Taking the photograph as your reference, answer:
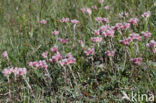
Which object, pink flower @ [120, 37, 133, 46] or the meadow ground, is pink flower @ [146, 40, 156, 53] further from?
pink flower @ [120, 37, 133, 46]

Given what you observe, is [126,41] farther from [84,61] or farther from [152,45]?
[84,61]

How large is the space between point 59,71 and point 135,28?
88 cm

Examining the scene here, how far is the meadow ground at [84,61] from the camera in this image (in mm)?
2148

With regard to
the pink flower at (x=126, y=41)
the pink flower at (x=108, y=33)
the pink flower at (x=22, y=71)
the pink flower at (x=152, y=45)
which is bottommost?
the pink flower at (x=22, y=71)

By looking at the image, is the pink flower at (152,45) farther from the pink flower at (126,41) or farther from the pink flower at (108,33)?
the pink flower at (108,33)

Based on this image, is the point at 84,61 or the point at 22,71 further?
the point at 84,61

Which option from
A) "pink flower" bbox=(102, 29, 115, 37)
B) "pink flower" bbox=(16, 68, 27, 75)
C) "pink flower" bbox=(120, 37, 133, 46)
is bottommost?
"pink flower" bbox=(16, 68, 27, 75)

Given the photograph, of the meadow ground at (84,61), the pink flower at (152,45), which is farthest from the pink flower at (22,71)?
the pink flower at (152,45)

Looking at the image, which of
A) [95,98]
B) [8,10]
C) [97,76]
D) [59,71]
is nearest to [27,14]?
[8,10]

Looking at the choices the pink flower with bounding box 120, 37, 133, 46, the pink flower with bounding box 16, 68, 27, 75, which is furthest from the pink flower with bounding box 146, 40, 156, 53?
the pink flower with bounding box 16, 68, 27, 75

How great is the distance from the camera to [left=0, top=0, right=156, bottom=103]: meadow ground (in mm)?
2148

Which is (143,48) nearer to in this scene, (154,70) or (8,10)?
(154,70)

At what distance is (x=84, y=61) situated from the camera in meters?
2.57

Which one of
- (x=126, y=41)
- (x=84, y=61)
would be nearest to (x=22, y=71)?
(x=84, y=61)
